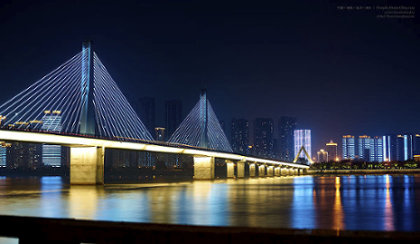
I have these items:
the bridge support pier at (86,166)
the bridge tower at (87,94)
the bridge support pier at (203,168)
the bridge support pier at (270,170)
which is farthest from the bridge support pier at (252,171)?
the bridge tower at (87,94)

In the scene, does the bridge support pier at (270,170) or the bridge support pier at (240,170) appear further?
the bridge support pier at (270,170)

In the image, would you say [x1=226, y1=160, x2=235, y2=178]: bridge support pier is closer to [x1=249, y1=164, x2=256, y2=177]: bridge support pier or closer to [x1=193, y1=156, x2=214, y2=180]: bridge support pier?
[x1=249, y1=164, x2=256, y2=177]: bridge support pier

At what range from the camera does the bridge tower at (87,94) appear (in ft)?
157

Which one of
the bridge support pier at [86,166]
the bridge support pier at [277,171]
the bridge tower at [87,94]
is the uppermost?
the bridge tower at [87,94]

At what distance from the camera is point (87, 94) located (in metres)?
49.5

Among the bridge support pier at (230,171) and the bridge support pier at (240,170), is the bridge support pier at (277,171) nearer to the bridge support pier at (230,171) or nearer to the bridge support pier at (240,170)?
the bridge support pier at (240,170)

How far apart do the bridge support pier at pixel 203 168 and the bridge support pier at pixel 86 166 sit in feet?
129

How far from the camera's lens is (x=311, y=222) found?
14602 mm

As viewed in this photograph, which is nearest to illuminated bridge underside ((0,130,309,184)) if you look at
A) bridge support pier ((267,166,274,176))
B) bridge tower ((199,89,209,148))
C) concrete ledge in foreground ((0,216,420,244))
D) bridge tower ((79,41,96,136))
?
bridge tower ((79,41,96,136))

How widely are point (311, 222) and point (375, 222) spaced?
1.76 m

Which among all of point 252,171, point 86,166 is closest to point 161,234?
point 86,166

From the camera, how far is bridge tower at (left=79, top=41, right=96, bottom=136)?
47.9 metres

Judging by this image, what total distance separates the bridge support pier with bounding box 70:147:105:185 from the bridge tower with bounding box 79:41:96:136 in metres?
5.34

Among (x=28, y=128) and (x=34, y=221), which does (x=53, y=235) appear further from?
(x=28, y=128)
